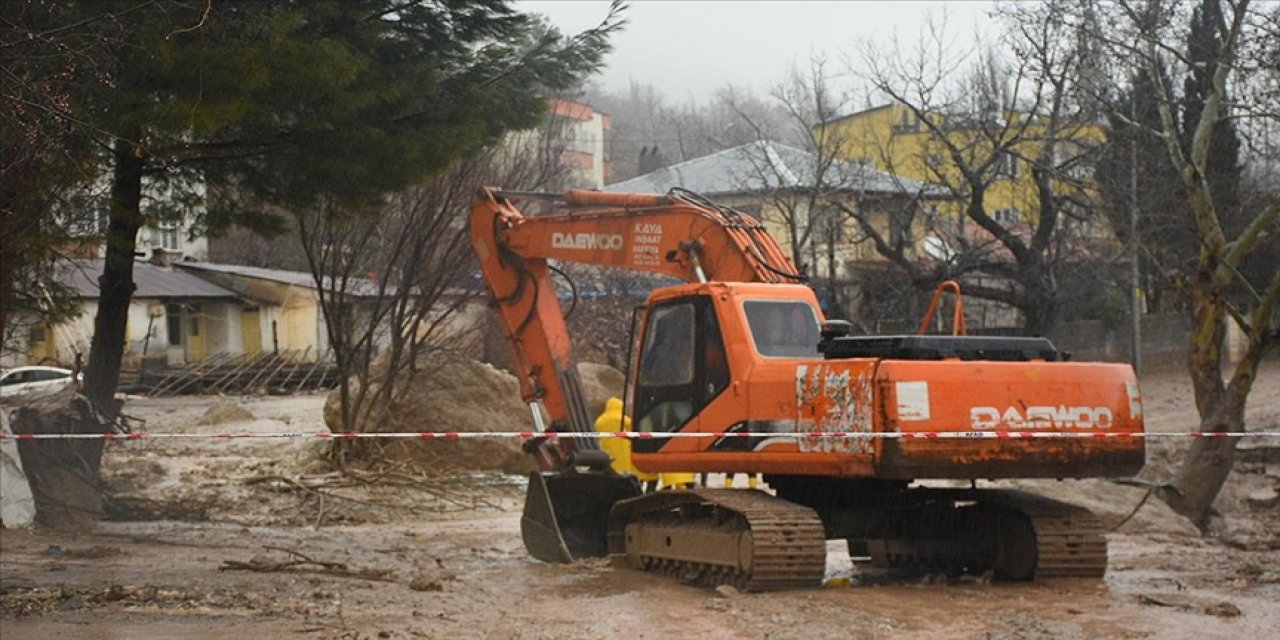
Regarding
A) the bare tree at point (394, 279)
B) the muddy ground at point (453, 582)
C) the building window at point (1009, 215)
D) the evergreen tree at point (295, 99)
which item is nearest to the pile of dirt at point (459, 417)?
the bare tree at point (394, 279)

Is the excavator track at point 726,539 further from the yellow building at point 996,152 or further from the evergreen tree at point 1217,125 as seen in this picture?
the yellow building at point 996,152

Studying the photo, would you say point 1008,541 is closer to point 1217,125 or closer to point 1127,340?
point 1217,125

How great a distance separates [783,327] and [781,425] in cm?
108

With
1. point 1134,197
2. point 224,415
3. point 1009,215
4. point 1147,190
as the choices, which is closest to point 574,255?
point 1134,197

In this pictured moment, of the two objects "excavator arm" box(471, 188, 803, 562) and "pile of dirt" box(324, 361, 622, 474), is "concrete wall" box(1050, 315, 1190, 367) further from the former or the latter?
"excavator arm" box(471, 188, 803, 562)

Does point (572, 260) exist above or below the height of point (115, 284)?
above

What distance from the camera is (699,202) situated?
46.5 feet

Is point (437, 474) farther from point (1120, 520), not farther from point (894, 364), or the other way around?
point (894, 364)

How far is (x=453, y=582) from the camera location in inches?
496

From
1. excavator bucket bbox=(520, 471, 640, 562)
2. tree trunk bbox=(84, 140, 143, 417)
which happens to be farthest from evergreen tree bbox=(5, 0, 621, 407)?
excavator bucket bbox=(520, 471, 640, 562)

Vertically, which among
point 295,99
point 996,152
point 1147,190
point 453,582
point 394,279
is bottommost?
point 453,582

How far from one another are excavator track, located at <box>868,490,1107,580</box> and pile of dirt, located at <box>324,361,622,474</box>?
386 inches

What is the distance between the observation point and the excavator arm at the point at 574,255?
13.6 m

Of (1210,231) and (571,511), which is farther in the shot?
(1210,231)
